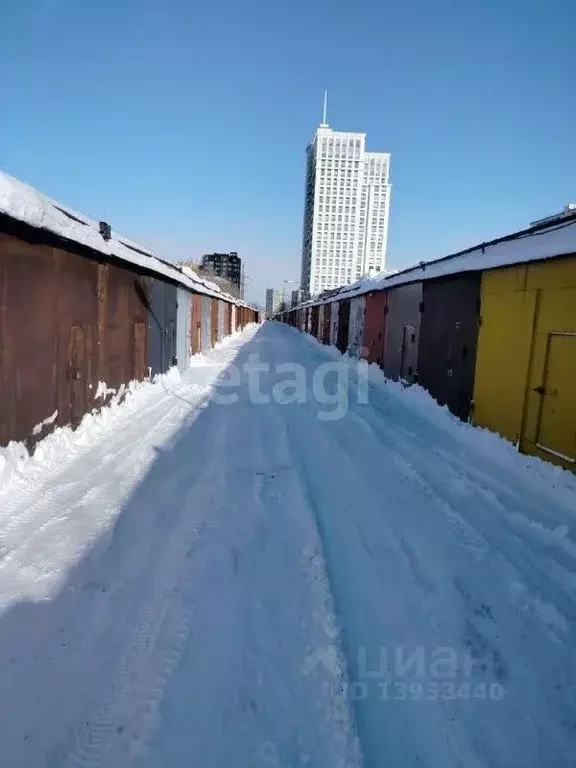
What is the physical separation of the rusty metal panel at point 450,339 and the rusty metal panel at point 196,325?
9.43 metres

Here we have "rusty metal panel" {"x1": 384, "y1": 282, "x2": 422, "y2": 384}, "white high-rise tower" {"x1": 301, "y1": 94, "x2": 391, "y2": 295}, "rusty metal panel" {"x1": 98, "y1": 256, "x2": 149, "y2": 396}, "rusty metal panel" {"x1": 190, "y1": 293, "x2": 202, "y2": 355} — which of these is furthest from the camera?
"white high-rise tower" {"x1": 301, "y1": 94, "x2": 391, "y2": 295}

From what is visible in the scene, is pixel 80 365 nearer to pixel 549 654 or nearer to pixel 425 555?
pixel 425 555

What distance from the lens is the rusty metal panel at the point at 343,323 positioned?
21.3m

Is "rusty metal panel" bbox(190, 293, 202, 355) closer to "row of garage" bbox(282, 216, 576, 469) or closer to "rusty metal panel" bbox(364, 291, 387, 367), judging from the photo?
"rusty metal panel" bbox(364, 291, 387, 367)

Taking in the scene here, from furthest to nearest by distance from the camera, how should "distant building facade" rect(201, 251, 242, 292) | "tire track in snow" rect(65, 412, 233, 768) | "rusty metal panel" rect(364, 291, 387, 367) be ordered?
"distant building facade" rect(201, 251, 242, 292), "rusty metal panel" rect(364, 291, 387, 367), "tire track in snow" rect(65, 412, 233, 768)

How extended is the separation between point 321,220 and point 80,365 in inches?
Result: 4164

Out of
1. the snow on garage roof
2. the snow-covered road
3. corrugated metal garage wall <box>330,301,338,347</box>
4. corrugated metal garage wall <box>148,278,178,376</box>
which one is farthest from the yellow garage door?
corrugated metal garage wall <box>330,301,338,347</box>

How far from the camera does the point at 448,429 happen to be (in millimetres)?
8266

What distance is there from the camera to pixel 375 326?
1611cm

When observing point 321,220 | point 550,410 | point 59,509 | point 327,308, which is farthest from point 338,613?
point 321,220

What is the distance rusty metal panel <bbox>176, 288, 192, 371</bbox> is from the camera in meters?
14.5

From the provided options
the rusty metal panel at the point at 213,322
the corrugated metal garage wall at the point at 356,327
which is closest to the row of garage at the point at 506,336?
the corrugated metal garage wall at the point at 356,327

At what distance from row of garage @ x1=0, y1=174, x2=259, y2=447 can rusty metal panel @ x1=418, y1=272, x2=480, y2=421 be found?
6.57m

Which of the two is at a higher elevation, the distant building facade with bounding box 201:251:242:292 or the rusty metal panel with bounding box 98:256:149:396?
the distant building facade with bounding box 201:251:242:292
